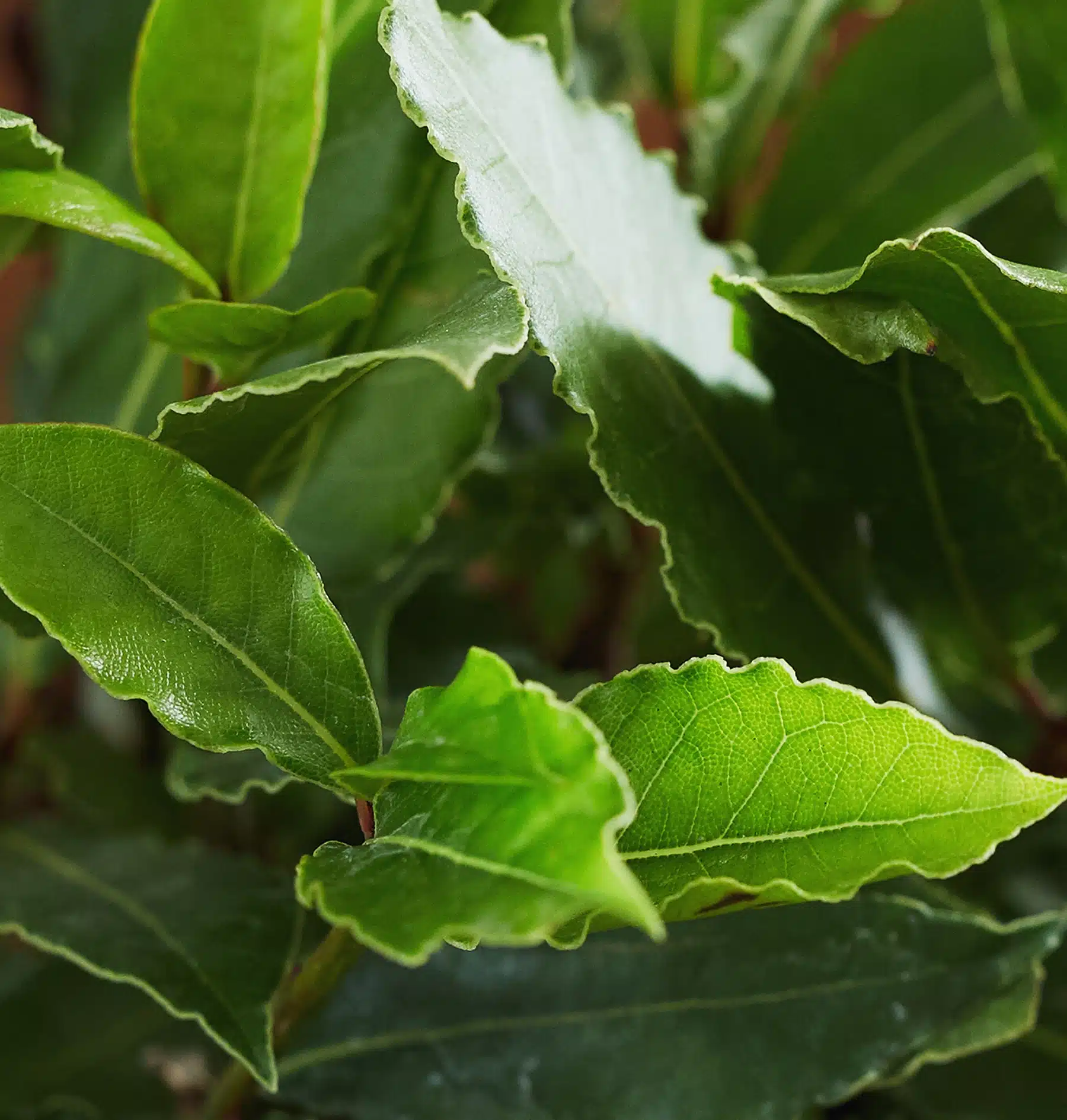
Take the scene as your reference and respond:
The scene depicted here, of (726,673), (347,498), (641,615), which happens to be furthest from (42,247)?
(726,673)

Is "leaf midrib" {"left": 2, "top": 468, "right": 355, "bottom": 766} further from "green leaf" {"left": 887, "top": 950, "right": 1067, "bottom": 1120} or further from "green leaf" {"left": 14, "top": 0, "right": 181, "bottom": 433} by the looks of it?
"green leaf" {"left": 887, "top": 950, "right": 1067, "bottom": 1120}

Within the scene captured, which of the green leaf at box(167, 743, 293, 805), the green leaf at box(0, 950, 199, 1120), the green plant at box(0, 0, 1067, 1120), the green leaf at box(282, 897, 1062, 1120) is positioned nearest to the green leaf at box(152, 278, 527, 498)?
the green plant at box(0, 0, 1067, 1120)

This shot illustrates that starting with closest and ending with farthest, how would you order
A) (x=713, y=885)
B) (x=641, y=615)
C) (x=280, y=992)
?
(x=713, y=885), (x=280, y=992), (x=641, y=615)

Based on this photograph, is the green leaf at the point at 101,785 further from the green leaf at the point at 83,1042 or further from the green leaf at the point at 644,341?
the green leaf at the point at 644,341

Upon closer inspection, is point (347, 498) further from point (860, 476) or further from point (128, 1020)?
point (128, 1020)

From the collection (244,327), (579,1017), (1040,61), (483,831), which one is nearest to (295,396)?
(244,327)

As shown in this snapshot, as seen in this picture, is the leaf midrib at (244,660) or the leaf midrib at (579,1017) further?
the leaf midrib at (579,1017)

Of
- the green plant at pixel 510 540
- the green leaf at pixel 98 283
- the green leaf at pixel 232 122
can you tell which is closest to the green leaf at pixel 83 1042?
the green plant at pixel 510 540
